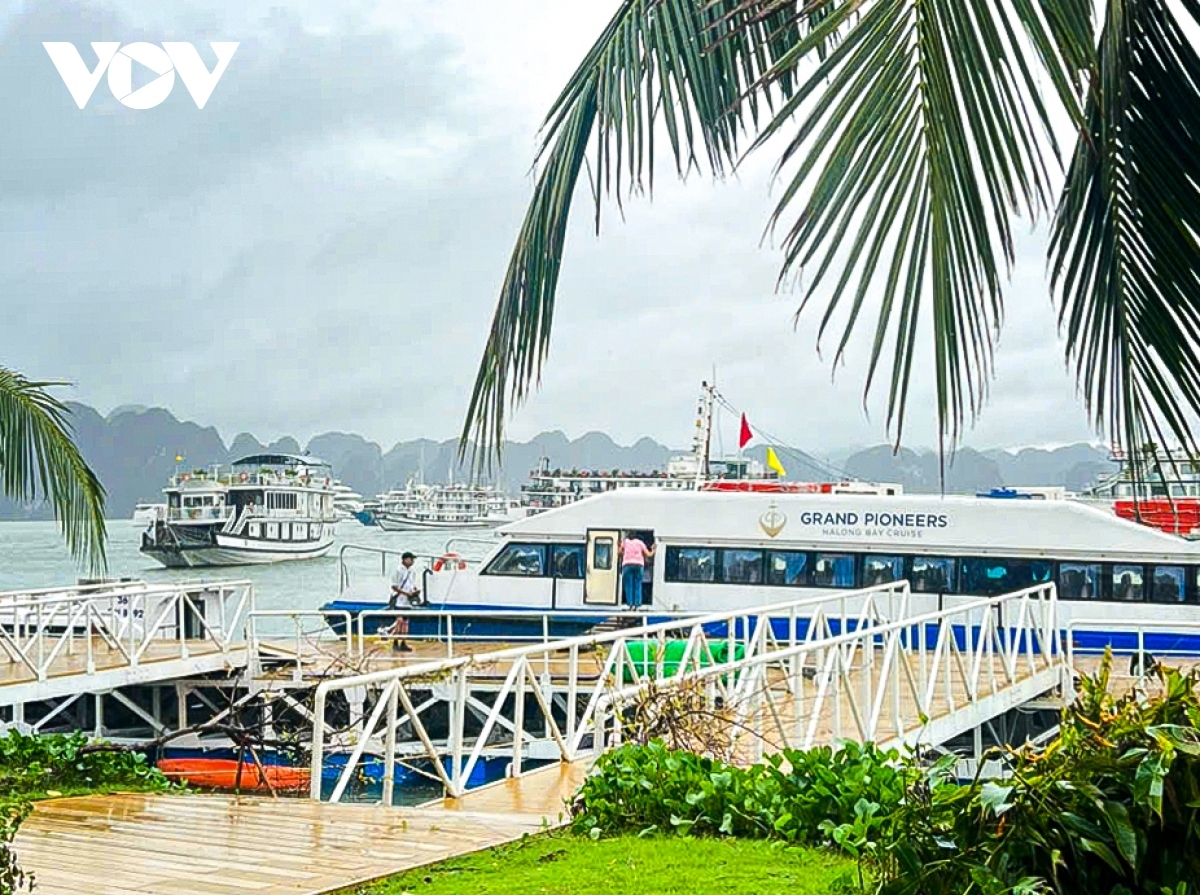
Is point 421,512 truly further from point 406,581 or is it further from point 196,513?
point 406,581

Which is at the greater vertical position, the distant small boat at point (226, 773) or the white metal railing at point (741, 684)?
the white metal railing at point (741, 684)

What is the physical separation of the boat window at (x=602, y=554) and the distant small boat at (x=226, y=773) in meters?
6.27

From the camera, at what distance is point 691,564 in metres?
23.1

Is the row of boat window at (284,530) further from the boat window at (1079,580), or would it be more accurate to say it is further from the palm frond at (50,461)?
the palm frond at (50,461)

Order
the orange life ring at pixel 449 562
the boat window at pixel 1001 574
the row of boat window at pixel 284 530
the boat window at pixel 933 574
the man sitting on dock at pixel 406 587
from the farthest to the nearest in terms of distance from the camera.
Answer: the row of boat window at pixel 284 530 → the orange life ring at pixel 449 562 → the man sitting on dock at pixel 406 587 → the boat window at pixel 933 574 → the boat window at pixel 1001 574

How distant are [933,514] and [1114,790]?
18634 mm

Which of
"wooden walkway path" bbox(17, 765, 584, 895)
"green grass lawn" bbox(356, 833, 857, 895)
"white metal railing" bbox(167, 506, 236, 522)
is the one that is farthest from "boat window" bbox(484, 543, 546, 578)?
"white metal railing" bbox(167, 506, 236, 522)

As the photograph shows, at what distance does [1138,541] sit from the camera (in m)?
21.3

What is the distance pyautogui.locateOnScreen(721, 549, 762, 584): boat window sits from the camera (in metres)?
22.8

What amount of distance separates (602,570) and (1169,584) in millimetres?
8026

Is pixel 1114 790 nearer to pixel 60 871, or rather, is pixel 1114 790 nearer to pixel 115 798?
pixel 60 871

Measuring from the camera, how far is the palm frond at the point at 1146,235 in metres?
3.03

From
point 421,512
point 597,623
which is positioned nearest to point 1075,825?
point 597,623

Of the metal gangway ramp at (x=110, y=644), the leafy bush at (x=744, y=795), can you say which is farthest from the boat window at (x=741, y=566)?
the leafy bush at (x=744, y=795)
